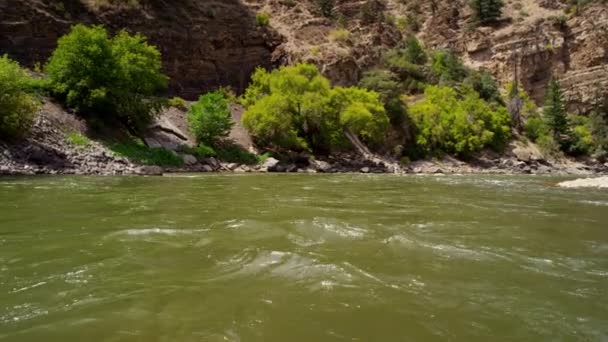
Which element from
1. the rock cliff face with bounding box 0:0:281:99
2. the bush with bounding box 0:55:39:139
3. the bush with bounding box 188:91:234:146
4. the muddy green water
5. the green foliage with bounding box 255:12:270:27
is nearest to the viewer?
the muddy green water

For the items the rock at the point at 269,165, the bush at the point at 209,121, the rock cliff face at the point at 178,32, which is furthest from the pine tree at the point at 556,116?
the bush at the point at 209,121

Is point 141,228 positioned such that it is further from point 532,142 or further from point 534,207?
point 532,142

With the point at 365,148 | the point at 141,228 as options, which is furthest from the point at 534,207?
the point at 365,148

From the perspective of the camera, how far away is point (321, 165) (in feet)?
133

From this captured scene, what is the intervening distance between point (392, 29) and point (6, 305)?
84590mm

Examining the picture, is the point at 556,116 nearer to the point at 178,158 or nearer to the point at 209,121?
the point at 209,121

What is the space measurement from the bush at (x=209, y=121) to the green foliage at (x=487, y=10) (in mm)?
73306

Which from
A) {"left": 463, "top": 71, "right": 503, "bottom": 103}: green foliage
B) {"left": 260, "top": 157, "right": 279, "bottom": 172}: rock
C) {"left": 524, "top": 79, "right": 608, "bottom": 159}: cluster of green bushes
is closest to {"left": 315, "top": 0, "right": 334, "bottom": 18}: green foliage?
{"left": 463, "top": 71, "right": 503, "bottom": 103}: green foliage

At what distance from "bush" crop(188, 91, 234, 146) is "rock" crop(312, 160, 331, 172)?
340 inches

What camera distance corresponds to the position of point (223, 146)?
3984cm

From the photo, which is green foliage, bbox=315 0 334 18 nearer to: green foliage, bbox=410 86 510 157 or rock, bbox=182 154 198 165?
green foliage, bbox=410 86 510 157

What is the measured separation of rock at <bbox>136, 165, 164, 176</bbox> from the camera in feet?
87.0

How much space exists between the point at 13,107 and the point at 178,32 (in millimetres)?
33873

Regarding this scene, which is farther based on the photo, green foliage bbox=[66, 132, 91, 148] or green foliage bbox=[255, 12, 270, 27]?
green foliage bbox=[255, 12, 270, 27]
